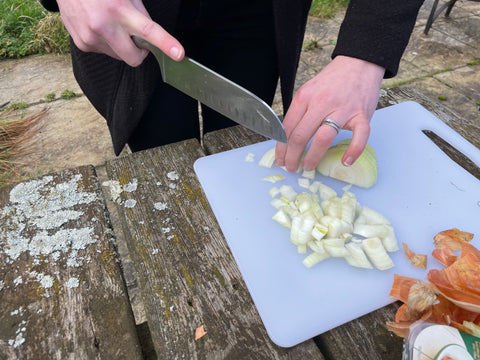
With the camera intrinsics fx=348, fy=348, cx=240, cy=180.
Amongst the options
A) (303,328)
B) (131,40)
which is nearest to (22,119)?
(131,40)

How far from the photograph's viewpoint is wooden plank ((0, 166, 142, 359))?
0.66m

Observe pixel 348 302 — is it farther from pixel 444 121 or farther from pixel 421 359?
pixel 444 121

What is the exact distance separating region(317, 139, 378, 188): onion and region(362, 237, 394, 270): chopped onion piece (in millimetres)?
225

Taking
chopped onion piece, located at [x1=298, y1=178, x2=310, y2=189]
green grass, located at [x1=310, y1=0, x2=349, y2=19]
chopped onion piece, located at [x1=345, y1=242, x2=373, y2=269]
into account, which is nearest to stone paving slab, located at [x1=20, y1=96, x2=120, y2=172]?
chopped onion piece, located at [x1=298, y1=178, x2=310, y2=189]

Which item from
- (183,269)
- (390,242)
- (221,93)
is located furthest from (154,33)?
(390,242)

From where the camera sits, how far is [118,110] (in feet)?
3.47

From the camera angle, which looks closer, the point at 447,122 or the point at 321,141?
the point at 321,141

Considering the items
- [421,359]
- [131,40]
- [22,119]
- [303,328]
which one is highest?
[131,40]

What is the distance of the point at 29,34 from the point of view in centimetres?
331

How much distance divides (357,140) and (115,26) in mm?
623

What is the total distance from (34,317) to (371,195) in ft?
2.85

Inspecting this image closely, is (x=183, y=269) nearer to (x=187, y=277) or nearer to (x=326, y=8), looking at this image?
(x=187, y=277)

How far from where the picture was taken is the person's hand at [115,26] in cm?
71

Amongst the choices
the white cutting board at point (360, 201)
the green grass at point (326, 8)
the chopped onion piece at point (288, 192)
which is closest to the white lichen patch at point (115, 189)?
the white cutting board at point (360, 201)
